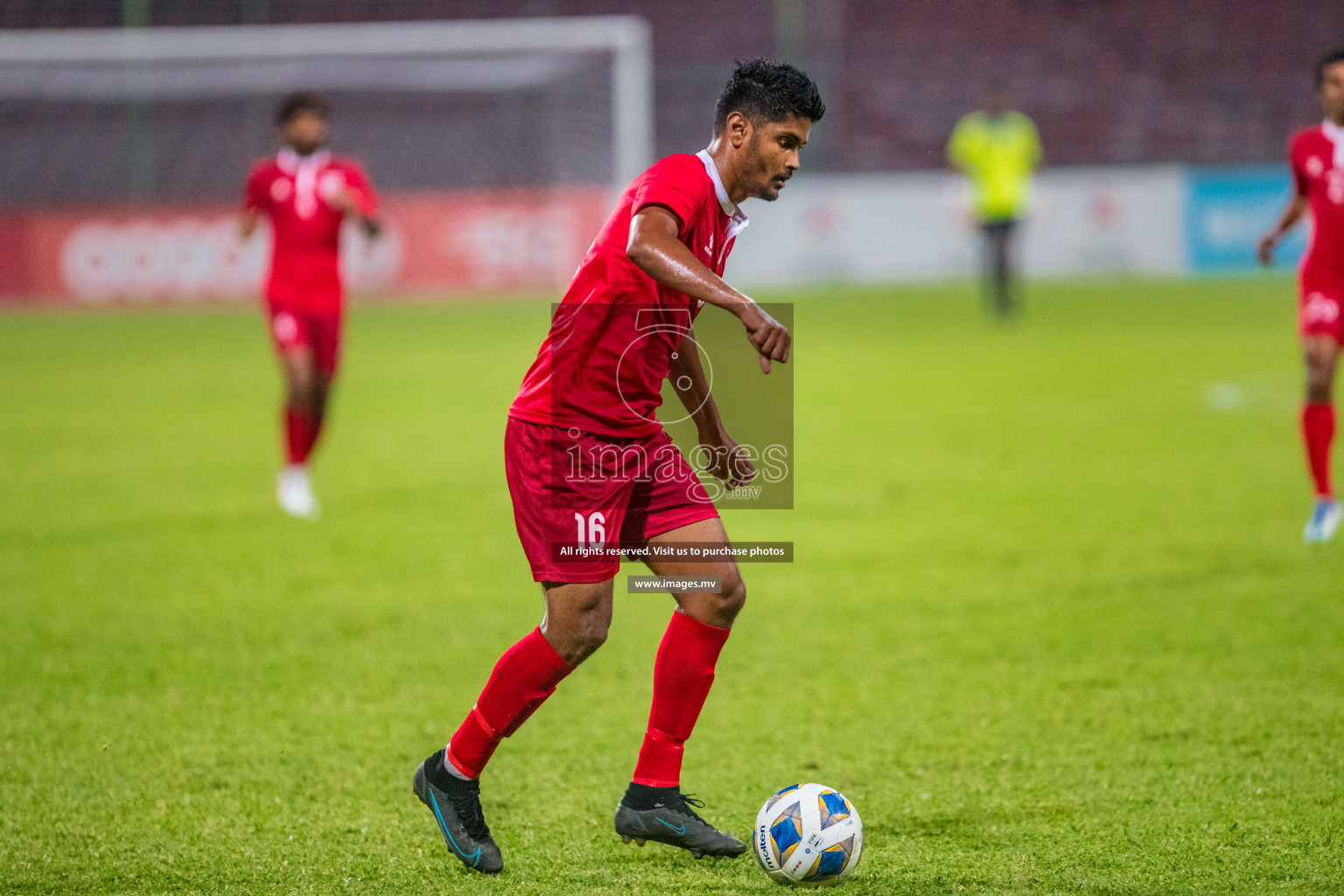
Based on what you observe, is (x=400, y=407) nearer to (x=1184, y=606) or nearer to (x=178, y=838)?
(x=1184, y=606)

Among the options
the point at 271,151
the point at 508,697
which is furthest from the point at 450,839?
the point at 271,151

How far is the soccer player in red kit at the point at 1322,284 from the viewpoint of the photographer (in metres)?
6.51

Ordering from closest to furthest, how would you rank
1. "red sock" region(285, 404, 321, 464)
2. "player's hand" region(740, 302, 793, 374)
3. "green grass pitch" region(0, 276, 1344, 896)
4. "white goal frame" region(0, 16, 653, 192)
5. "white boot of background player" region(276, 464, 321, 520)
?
"player's hand" region(740, 302, 793, 374)
"green grass pitch" region(0, 276, 1344, 896)
"white boot of background player" region(276, 464, 321, 520)
"red sock" region(285, 404, 321, 464)
"white goal frame" region(0, 16, 653, 192)

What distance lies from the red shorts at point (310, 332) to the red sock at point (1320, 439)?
5.17m

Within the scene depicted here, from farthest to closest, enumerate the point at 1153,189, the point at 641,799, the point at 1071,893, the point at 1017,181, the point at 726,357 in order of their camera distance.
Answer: the point at 1153,189, the point at 1017,181, the point at 726,357, the point at 641,799, the point at 1071,893

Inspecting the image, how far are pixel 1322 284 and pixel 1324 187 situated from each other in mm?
456

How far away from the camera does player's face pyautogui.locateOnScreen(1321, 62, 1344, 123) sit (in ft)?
20.7

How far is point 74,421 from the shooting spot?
11211mm

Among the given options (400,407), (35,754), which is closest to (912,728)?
(35,754)

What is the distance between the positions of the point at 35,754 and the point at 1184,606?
13.8 feet

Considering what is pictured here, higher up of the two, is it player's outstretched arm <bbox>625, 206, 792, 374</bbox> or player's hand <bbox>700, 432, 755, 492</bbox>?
player's outstretched arm <bbox>625, 206, 792, 374</bbox>

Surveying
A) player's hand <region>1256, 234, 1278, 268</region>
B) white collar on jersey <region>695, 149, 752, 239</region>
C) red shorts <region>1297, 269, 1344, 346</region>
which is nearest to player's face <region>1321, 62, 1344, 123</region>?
player's hand <region>1256, 234, 1278, 268</region>

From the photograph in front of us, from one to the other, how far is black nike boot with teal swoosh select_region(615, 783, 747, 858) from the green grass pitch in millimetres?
68

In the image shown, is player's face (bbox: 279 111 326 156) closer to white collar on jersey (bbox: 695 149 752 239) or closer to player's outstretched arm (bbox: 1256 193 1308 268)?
player's outstretched arm (bbox: 1256 193 1308 268)
